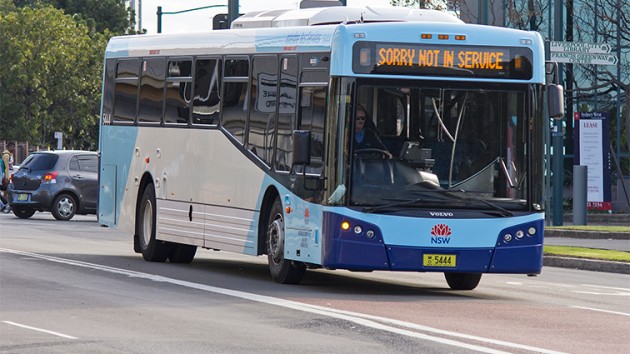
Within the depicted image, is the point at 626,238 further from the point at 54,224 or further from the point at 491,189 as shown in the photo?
the point at 491,189

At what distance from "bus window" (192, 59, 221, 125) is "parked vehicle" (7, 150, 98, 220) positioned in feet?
51.7

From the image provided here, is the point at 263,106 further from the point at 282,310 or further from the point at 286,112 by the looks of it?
the point at 282,310

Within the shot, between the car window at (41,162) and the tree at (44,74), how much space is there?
37.2 m

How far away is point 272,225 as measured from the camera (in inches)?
689

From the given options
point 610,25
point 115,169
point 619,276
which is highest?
point 610,25

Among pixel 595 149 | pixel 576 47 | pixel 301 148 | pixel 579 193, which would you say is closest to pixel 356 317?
pixel 301 148

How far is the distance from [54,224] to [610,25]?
60.2 feet

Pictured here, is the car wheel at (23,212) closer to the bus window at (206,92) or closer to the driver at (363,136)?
the bus window at (206,92)

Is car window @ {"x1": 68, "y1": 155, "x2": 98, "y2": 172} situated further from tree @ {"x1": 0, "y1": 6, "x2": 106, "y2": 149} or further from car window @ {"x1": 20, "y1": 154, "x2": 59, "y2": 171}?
tree @ {"x1": 0, "y1": 6, "x2": 106, "y2": 149}

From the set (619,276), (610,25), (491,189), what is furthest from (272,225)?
(610,25)

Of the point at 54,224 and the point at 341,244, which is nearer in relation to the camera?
the point at 341,244

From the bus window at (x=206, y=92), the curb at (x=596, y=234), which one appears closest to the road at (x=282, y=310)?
the bus window at (x=206, y=92)

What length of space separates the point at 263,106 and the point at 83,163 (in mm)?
18405

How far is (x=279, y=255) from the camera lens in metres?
17.4
